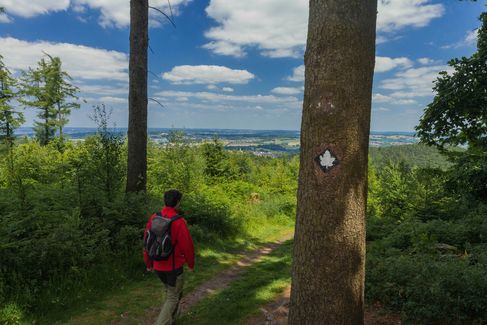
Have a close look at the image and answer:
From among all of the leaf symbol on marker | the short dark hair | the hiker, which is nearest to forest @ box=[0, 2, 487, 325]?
the leaf symbol on marker

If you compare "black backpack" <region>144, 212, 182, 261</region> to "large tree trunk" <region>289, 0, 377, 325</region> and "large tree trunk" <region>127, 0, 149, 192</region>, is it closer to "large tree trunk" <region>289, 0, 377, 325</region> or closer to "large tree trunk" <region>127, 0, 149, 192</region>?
"large tree trunk" <region>289, 0, 377, 325</region>

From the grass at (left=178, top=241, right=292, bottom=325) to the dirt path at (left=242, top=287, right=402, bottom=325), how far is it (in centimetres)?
13

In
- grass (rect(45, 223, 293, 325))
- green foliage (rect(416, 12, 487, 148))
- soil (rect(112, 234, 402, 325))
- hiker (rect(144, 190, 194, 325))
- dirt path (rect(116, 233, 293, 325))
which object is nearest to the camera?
hiker (rect(144, 190, 194, 325))

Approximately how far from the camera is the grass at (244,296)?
16.3 ft

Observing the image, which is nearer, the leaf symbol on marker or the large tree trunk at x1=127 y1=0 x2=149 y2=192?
the leaf symbol on marker

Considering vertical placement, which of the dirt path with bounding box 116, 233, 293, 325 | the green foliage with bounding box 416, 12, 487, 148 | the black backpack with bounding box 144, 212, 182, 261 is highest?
the green foliage with bounding box 416, 12, 487, 148

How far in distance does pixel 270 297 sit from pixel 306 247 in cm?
338

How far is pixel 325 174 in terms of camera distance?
2713mm

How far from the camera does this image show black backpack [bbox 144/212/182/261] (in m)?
4.13

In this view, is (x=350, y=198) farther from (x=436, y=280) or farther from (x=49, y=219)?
(x=49, y=219)

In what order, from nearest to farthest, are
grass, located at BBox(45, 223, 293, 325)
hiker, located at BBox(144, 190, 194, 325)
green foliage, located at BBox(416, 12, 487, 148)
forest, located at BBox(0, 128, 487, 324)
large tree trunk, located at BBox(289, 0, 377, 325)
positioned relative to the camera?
1. large tree trunk, located at BBox(289, 0, 377, 325)
2. forest, located at BBox(0, 128, 487, 324)
3. hiker, located at BBox(144, 190, 194, 325)
4. grass, located at BBox(45, 223, 293, 325)
5. green foliage, located at BBox(416, 12, 487, 148)

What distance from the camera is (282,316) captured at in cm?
484

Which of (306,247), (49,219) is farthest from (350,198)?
(49,219)

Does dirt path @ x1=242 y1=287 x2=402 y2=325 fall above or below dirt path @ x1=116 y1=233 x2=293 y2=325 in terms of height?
above
